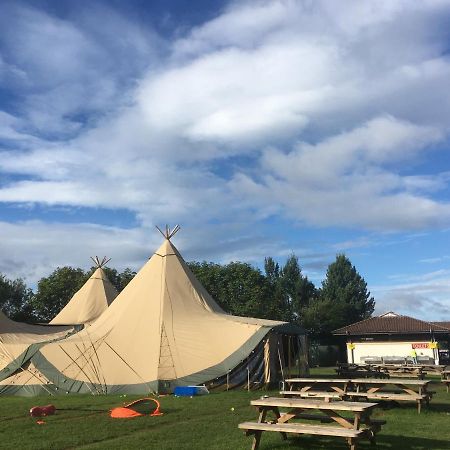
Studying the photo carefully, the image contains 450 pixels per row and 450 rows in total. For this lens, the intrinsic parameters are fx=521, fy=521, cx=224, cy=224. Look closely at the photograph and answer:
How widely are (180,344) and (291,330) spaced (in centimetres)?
441

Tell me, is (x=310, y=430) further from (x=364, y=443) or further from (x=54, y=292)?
(x=54, y=292)

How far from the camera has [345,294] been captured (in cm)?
5538

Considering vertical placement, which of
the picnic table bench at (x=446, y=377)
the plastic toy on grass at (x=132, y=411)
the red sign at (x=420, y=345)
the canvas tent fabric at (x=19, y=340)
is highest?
the canvas tent fabric at (x=19, y=340)

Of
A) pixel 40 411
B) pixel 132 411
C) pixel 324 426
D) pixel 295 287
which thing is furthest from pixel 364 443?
→ pixel 295 287

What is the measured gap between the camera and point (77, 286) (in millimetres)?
44281

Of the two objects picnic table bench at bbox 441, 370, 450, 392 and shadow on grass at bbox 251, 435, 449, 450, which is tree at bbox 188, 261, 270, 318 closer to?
picnic table bench at bbox 441, 370, 450, 392

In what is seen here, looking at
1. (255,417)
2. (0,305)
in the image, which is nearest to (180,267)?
(255,417)

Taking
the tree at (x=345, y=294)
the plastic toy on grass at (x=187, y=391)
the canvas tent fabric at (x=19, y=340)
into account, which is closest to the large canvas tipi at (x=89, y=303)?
the canvas tent fabric at (x=19, y=340)

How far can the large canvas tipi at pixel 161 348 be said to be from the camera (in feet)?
53.2

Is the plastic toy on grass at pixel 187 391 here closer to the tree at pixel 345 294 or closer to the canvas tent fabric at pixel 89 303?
the canvas tent fabric at pixel 89 303

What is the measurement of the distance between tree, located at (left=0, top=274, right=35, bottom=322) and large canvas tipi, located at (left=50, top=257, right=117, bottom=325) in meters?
17.5

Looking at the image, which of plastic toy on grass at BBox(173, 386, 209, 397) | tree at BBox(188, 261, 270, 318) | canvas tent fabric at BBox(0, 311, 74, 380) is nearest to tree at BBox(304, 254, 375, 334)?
tree at BBox(188, 261, 270, 318)

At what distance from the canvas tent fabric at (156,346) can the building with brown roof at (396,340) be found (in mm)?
17306

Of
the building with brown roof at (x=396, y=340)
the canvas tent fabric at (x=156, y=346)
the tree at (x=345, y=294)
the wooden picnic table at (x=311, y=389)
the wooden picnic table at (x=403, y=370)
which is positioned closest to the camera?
the wooden picnic table at (x=311, y=389)
